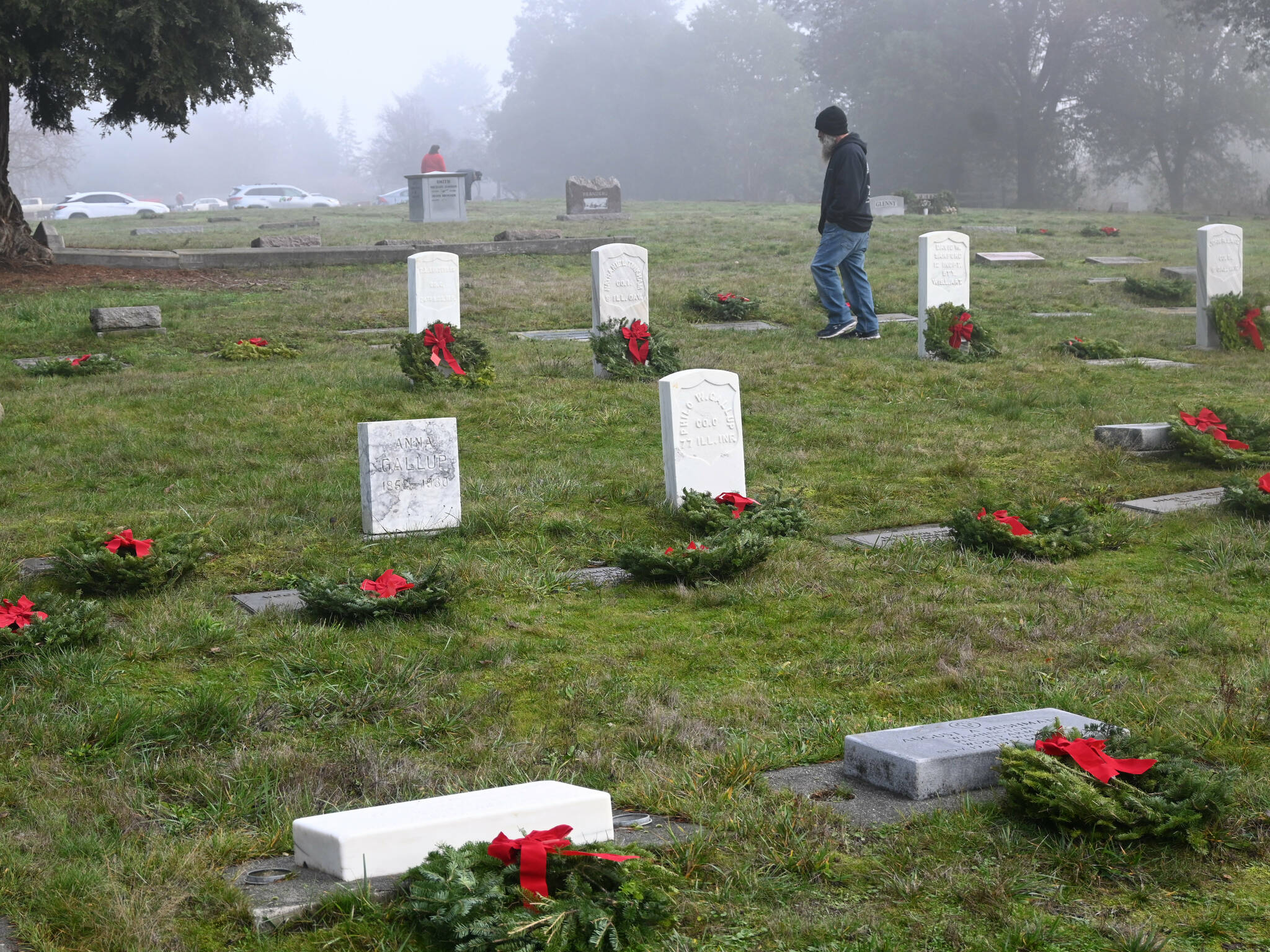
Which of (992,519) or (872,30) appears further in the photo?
(872,30)

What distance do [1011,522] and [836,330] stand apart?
6.14 m

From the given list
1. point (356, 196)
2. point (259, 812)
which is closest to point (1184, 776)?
point (259, 812)

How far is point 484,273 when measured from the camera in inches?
643

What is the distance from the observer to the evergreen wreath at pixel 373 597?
453 cm

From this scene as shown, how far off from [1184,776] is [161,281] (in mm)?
14570

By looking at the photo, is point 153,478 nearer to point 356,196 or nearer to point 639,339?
point 639,339

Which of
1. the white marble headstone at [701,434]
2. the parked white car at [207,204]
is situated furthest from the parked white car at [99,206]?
the white marble headstone at [701,434]

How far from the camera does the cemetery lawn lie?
2646mm

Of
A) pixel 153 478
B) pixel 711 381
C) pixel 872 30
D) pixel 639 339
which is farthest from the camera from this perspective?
A: pixel 872 30

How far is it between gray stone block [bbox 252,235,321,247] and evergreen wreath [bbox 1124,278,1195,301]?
39.5 ft

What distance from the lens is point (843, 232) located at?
36.8 ft

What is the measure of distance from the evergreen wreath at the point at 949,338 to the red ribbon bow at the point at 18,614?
25.5 ft

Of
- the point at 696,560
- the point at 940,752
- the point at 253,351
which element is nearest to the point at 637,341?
the point at 253,351

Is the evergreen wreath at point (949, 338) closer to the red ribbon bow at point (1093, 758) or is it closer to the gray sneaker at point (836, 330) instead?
the gray sneaker at point (836, 330)
